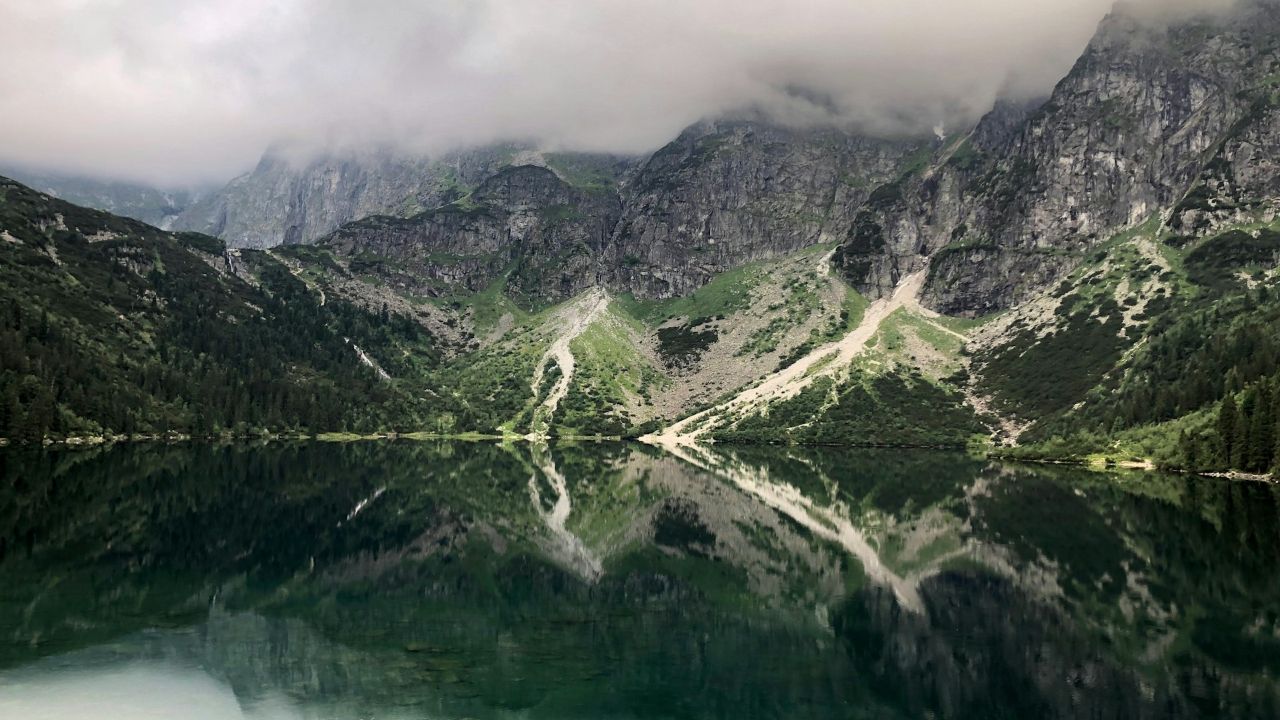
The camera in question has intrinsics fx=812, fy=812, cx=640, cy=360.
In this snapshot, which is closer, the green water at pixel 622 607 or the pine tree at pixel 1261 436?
the green water at pixel 622 607

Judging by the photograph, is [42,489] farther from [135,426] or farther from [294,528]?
[135,426]

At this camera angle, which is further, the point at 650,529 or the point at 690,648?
the point at 650,529

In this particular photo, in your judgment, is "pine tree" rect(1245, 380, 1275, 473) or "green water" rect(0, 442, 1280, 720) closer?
"green water" rect(0, 442, 1280, 720)

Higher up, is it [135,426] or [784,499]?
[135,426]

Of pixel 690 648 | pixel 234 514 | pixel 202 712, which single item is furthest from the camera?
pixel 234 514

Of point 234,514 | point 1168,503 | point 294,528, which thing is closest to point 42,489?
point 234,514

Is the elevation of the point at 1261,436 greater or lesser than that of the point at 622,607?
greater

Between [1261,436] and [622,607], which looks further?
[1261,436]

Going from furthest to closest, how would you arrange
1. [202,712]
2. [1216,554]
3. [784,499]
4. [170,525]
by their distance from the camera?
1. [784,499]
2. [170,525]
3. [1216,554]
4. [202,712]
